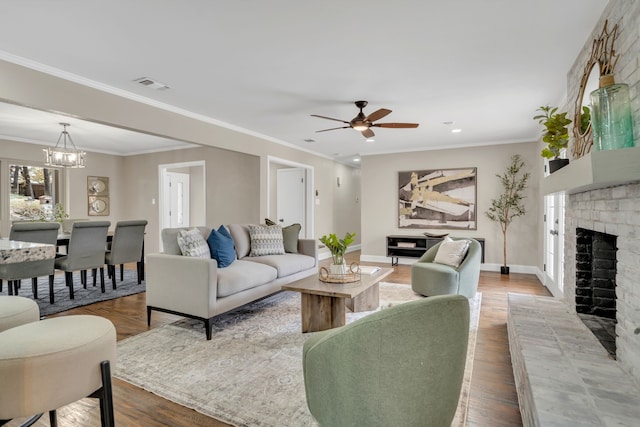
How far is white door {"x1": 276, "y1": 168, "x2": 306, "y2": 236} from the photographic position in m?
7.61

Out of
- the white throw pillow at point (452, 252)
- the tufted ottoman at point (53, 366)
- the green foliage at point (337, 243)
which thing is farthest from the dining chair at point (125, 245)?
the white throw pillow at point (452, 252)

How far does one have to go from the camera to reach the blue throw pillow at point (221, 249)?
3658mm

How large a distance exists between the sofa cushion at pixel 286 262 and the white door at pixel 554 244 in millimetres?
3064

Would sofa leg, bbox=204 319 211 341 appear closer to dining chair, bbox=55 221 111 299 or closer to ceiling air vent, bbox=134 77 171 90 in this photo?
dining chair, bbox=55 221 111 299

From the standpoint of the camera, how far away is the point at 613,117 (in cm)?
174

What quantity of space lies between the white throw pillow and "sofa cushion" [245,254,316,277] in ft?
5.49

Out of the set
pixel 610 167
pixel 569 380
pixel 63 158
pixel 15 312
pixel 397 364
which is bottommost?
pixel 569 380

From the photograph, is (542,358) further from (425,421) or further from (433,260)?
(433,260)

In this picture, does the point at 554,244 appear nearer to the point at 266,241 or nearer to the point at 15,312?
the point at 266,241

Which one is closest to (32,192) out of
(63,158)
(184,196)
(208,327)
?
(63,158)

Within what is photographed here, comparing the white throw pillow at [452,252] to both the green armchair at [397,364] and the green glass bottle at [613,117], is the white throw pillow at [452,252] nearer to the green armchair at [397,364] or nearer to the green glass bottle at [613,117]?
the green glass bottle at [613,117]

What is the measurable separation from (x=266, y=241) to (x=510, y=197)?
4489mm

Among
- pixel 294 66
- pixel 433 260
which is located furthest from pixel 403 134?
pixel 294 66

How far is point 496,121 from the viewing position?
496cm
